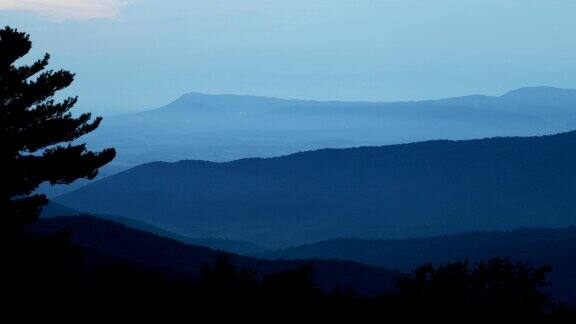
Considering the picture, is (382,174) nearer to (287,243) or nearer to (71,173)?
(287,243)

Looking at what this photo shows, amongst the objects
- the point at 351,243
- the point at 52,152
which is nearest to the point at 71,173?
the point at 52,152

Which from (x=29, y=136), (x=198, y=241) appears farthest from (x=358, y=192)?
(x=29, y=136)

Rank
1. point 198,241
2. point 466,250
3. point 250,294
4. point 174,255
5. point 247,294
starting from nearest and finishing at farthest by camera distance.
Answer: point 247,294 < point 250,294 < point 174,255 < point 466,250 < point 198,241

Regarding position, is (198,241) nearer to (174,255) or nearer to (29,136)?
(174,255)

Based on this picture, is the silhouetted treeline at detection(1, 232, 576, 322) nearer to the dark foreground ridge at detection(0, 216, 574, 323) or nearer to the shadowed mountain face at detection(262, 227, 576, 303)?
the dark foreground ridge at detection(0, 216, 574, 323)

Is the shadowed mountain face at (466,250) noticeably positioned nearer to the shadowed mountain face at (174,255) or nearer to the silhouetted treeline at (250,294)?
the shadowed mountain face at (174,255)

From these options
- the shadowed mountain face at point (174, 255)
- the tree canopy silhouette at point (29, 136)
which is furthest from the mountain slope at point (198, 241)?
the tree canopy silhouette at point (29, 136)

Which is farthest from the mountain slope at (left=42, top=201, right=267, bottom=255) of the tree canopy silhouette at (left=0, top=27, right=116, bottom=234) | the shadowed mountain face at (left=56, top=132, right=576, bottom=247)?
the tree canopy silhouette at (left=0, top=27, right=116, bottom=234)
